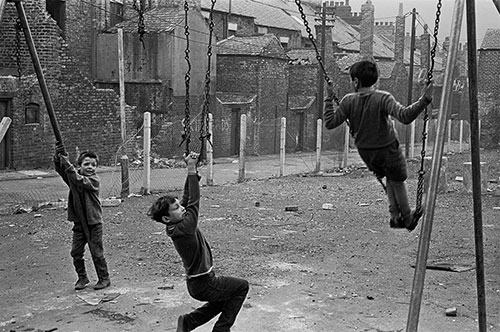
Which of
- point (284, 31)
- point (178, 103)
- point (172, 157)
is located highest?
point (284, 31)

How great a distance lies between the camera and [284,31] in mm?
47969

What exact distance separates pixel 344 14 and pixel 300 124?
31.0m

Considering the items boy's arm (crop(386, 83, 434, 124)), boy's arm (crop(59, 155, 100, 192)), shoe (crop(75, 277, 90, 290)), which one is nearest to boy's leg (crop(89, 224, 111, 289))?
shoe (crop(75, 277, 90, 290))

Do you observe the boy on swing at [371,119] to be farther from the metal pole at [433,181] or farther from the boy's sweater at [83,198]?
the boy's sweater at [83,198]

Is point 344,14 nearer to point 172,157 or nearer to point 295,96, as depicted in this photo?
point 295,96

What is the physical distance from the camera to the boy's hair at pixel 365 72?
4801 mm

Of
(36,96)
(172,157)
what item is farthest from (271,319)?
(172,157)

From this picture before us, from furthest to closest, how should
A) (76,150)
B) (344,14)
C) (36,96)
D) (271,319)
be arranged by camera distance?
(344,14)
(76,150)
(36,96)
(271,319)

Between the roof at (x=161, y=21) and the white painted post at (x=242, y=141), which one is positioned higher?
the roof at (x=161, y=21)

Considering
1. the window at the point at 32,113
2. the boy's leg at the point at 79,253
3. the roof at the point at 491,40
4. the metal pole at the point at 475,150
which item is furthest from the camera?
the roof at the point at 491,40

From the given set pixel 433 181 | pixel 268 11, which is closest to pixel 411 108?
pixel 433 181

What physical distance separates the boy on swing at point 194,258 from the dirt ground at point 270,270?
731mm

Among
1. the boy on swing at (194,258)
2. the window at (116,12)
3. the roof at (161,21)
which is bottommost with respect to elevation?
the boy on swing at (194,258)

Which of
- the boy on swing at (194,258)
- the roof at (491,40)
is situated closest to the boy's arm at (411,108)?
the boy on swing at (194,258)
